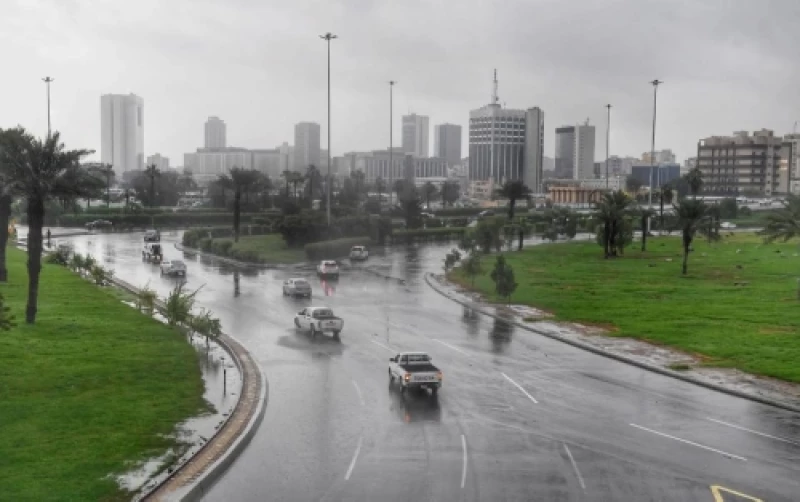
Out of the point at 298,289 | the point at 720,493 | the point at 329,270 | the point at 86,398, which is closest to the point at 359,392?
the point at 86,398

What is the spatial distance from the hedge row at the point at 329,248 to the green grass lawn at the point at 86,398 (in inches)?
1373

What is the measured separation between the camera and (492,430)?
76.1ft

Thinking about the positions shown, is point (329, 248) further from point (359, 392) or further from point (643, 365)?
point (359, 392)

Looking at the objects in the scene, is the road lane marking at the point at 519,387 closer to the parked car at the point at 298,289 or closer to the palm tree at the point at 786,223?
the parked car at the point at 298,289

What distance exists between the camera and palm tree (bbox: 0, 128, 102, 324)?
116 ft

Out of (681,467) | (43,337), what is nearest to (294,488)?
(681,467)

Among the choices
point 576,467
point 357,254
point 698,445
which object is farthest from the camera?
point 357,254

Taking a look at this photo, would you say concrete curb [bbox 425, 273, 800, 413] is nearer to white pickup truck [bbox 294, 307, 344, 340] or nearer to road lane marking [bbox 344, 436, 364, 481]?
white pickup truck [bbox 294, 307, 344, 340]

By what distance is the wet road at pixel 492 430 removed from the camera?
1873cm

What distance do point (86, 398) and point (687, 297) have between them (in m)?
38.1

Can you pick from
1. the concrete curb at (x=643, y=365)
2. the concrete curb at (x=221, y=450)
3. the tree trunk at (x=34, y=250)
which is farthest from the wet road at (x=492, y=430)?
the tree trunk at (x=34, y=250)

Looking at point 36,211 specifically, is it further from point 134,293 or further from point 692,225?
point 692,225

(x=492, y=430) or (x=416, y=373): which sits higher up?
(x=416, y=373)

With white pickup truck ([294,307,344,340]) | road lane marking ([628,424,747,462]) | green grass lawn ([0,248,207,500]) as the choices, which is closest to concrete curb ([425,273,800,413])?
road lane marking ([628,424,747,462])
